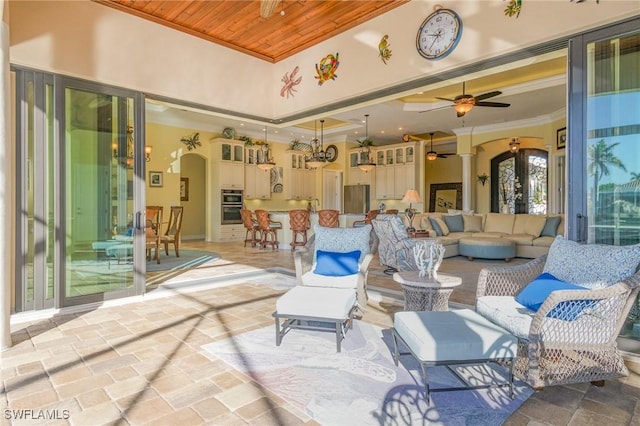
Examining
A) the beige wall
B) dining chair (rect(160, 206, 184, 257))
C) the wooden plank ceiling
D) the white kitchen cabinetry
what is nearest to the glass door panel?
the wooden plank ceiling

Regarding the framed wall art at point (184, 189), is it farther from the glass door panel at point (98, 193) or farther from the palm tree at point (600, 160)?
the palm tree at point (600, 160)

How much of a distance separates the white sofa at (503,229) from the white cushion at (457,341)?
4.99m

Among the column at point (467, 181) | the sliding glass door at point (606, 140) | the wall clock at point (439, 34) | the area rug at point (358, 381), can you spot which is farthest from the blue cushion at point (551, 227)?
the area rug at point (358, 381)

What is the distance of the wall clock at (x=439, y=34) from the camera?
11.6ft

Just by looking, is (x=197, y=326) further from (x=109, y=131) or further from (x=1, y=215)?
(x=109, y=131)

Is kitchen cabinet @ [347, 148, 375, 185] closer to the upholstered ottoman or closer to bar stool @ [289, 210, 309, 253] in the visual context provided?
bar stool @ [289, 210, 309, 253]

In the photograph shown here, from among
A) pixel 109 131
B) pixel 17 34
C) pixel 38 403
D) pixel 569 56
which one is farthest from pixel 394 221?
pixel 17 34

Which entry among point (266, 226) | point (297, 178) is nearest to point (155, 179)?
point (266, 226)

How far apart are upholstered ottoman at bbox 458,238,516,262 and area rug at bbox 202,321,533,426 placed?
4.54 metres

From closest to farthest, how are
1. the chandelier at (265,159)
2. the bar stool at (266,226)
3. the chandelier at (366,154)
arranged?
the bar stool at (266,226)
the chandelier at (366,154)
the chandelier at (265,159)

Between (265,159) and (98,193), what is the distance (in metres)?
6.31

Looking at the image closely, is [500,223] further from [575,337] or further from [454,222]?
[575,337]

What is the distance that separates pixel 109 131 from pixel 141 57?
956 mm

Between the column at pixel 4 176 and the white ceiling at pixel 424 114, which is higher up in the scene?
the white ceiling at pixel 424 114
